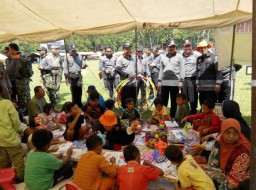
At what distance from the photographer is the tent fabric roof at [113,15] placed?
13.3ft

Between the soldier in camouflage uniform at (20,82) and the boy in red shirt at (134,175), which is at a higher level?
the soldier in camouflage uniform at (20,82)

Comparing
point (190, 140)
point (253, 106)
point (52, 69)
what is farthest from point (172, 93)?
point (253, 106)

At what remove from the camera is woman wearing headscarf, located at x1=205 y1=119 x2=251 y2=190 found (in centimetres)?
266

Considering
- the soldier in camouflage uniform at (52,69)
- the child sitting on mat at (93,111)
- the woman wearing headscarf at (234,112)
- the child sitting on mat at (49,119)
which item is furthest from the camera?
the soldier in camouflage uniform at (52,69)

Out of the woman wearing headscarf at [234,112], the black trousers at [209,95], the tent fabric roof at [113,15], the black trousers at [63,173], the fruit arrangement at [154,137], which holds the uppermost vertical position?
the tent fabric roof at [113,15]

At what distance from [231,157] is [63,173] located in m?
2.31

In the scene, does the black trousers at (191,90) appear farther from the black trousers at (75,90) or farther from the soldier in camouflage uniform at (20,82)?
the soldier in camouflage uniform at (20,82)

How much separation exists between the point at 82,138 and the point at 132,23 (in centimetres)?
256

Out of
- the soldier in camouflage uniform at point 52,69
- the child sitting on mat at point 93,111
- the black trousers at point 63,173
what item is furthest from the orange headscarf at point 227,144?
the soldier in camouflage uniform at point 52,69

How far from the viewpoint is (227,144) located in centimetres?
286

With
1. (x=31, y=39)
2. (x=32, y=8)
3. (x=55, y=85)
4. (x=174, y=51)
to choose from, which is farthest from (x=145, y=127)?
(x=55, y=85)

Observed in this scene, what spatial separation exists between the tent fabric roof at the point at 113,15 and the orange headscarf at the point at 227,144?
6.59 ft

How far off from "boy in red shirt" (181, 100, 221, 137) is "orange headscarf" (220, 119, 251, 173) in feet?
3.99

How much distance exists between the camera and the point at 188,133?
13.8 ft
